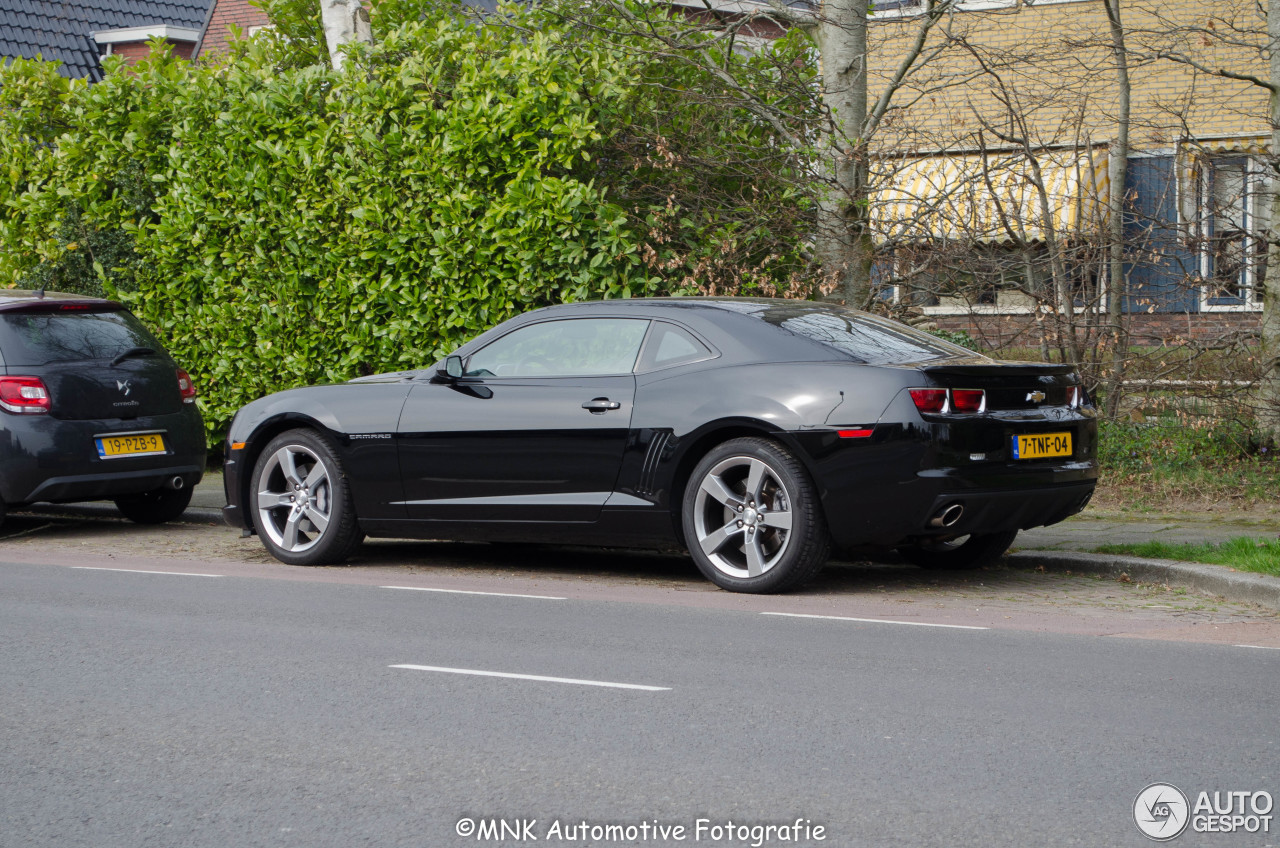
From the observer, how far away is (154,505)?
1162cm

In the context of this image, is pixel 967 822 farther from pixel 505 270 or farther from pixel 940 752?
pixel 505 270

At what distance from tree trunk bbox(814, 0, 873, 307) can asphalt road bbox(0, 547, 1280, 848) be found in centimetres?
525

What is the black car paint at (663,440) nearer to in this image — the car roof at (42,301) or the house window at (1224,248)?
the car roof at (42,301)

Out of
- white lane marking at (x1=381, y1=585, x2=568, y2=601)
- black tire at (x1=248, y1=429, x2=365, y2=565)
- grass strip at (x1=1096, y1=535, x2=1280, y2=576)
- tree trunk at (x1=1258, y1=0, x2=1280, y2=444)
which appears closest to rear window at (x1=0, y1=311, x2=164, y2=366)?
black tire at (x1=248, y1=429, x2=365, y2=565)

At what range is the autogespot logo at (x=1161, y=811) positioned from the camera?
12.6ft

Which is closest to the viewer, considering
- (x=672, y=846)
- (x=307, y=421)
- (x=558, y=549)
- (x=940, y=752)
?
(x=672, y=846)

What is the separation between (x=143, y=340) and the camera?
11.2 m

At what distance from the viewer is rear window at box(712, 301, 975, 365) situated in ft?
25.4

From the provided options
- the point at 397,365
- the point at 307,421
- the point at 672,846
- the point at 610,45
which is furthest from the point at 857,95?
→ the point at 672,846

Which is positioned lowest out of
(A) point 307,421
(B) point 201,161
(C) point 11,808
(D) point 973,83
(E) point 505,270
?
(C) point 11,808

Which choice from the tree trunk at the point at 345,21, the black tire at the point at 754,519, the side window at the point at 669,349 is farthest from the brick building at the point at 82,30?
the black tire at the point at 754,519

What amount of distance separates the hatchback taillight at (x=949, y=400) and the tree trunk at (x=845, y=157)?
4.49 metres

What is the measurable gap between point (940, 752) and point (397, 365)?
8.80 m

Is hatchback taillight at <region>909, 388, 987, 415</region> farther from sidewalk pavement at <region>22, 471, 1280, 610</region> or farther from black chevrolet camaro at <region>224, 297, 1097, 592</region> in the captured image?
sidewalk pavement at <region>22, 471, 1280, 610</region>
